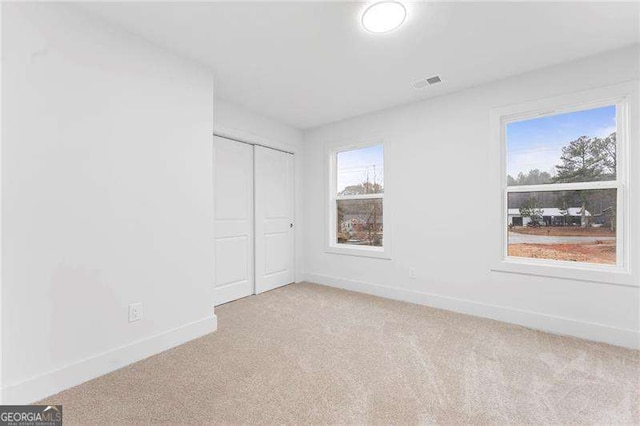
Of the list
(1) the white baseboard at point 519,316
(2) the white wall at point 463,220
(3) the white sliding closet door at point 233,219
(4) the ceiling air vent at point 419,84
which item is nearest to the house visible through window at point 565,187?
(2) the white wall at point 463,220

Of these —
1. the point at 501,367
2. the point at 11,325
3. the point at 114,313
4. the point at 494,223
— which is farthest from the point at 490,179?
the point at 11,325

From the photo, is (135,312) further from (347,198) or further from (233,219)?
(347,198)

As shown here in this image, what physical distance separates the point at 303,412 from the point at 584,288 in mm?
2542

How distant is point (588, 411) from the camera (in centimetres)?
152

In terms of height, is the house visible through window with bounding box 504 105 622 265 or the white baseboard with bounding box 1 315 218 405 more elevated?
the house visible through window with bounding box 504 105 622 265

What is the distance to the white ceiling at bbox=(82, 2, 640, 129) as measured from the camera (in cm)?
184

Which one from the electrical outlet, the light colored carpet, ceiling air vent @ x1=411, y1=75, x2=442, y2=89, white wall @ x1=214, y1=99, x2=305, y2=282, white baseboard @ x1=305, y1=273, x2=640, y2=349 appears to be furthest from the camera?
white wall @ x1=214, y1=99, x2=305, y2=282

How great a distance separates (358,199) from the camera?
4.00 m

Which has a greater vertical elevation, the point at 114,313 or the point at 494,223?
the point at 494,223

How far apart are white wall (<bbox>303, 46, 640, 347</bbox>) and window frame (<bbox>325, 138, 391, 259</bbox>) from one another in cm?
7

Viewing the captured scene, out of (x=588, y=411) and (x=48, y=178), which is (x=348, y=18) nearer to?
(x=48, y=178)

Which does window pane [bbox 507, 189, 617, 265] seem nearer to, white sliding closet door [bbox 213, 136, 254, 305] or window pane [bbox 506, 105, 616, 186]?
window pane [bbox 506, 105, 616, 186]

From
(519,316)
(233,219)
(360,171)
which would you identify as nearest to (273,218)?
(233,219)

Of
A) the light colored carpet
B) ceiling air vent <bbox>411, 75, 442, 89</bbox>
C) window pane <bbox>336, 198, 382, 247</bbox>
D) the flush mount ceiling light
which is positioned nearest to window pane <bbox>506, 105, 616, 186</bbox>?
ceiling air vent <bbox>411, 75, 442, 89</bbox>
